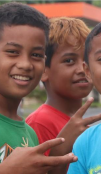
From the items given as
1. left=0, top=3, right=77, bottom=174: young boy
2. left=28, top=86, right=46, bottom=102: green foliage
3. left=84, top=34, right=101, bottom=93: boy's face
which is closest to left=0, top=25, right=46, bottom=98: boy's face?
left=0, top=3, right=77, bottom=174: young boy

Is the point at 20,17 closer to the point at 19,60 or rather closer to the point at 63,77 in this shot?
the point at 19,60

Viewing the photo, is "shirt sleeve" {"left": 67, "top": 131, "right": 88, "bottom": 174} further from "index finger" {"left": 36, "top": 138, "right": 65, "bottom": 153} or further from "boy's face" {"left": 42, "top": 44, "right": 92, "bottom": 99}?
"boy's face" {"left": 42, "top": 44, "right": 92, "bottom": 99}

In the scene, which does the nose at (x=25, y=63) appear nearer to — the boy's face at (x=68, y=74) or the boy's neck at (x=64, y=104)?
the boy's face at (x=68, y=74)

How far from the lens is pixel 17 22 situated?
257 cm

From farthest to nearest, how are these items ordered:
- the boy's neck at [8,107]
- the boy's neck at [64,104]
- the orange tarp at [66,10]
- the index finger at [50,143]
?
the orange tarp at [66,10], the boy's neck at [64,104], the boy's neck at [8,107], the index finger at [50,143]

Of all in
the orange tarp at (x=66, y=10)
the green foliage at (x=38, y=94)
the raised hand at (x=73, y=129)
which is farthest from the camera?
the orange tarp at (x=66, y=10)

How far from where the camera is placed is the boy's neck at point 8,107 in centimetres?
254

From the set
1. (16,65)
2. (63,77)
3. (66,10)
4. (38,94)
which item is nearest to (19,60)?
(16,65)

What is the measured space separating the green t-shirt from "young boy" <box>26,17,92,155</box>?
53 cm

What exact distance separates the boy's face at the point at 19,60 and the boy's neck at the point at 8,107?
0.20 ft

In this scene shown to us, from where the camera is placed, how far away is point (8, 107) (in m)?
2.57

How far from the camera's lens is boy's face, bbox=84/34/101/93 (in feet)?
8.21

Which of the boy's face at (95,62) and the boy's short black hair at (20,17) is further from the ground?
the boy's short black hair at (20,17)

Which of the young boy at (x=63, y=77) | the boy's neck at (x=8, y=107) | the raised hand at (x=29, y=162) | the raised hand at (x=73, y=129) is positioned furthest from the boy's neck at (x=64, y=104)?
the raised hand at (x=29, y=162)
